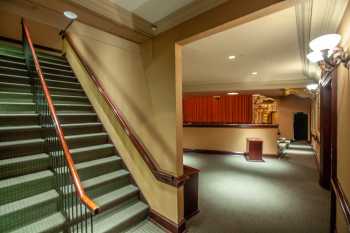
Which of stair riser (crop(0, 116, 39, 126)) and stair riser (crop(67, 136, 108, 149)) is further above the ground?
stair riser (crop(0, 116, 39, 126))

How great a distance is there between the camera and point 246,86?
6.39 metres

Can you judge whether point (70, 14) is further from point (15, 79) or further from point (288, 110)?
point (288, 110)

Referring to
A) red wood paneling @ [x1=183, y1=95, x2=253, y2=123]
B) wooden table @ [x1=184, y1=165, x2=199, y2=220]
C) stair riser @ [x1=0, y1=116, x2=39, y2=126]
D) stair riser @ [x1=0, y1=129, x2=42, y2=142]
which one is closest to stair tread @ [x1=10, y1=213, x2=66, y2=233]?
stair riser @ [x1=0, y1=129, x2=42, y2=142]

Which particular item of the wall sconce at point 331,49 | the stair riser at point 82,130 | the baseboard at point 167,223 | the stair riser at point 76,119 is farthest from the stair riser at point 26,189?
the wall sconce at point 331,49

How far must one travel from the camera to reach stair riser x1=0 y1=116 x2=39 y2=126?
2.59 m

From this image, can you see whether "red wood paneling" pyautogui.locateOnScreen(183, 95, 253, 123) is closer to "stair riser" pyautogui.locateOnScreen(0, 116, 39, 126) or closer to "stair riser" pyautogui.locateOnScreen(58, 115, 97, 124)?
"stair riser" pyautogui.locateOnScreen(58, 115, 97, 124)

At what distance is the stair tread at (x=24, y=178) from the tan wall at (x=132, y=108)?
1131 mm

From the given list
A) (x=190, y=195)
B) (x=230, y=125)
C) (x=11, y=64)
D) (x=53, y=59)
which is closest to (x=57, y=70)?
(x=53, y=59)

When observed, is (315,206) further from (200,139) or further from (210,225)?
(200,139)

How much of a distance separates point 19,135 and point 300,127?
13.0m

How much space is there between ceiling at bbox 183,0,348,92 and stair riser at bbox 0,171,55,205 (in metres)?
2.90

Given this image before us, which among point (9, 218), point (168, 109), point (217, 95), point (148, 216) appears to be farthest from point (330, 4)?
point (217, 95)

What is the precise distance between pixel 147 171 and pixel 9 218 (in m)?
1.59

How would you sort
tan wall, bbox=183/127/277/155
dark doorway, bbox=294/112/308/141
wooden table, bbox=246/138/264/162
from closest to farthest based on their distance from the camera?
wooden table, bbox=246/138/264/162, tan wall, bbox=183/127/277/155, dark doorway, bbox=294/112/308/141
